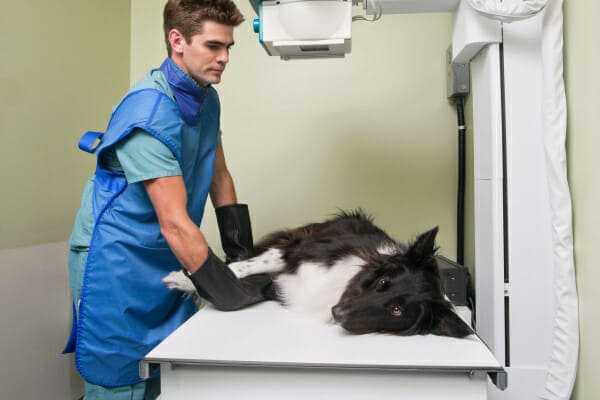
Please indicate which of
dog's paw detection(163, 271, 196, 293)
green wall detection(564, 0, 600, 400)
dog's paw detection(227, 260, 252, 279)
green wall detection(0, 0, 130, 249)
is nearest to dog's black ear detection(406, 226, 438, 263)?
green wall detection(564, 0, 600, 400)

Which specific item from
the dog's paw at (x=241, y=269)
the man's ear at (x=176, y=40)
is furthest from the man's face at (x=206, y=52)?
the dog's paw at (x=241, y=269)

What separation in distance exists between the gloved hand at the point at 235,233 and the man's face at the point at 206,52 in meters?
0.61

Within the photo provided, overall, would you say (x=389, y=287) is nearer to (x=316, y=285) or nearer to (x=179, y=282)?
(x=316, y=285)

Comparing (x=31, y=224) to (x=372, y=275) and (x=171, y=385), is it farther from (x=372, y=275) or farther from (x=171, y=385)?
(x=372, y=275)

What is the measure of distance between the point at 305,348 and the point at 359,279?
0.43 meters

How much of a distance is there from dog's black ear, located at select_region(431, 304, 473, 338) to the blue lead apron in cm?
99

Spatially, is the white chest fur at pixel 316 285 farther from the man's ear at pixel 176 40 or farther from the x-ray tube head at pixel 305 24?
the man's ear at pixel 176 40

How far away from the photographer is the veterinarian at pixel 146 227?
5.45 feet

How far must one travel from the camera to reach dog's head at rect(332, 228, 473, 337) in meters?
1.45

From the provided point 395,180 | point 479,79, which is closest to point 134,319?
point 479,79

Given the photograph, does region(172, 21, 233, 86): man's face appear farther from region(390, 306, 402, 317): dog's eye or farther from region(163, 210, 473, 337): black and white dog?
region(390, 306, 402, 317): dog's eye

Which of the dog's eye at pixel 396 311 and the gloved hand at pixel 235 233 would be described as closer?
the dog's eye at pixel 396 311

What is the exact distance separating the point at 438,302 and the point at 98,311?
3.85ft

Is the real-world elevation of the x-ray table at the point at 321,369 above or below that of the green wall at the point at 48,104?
below
